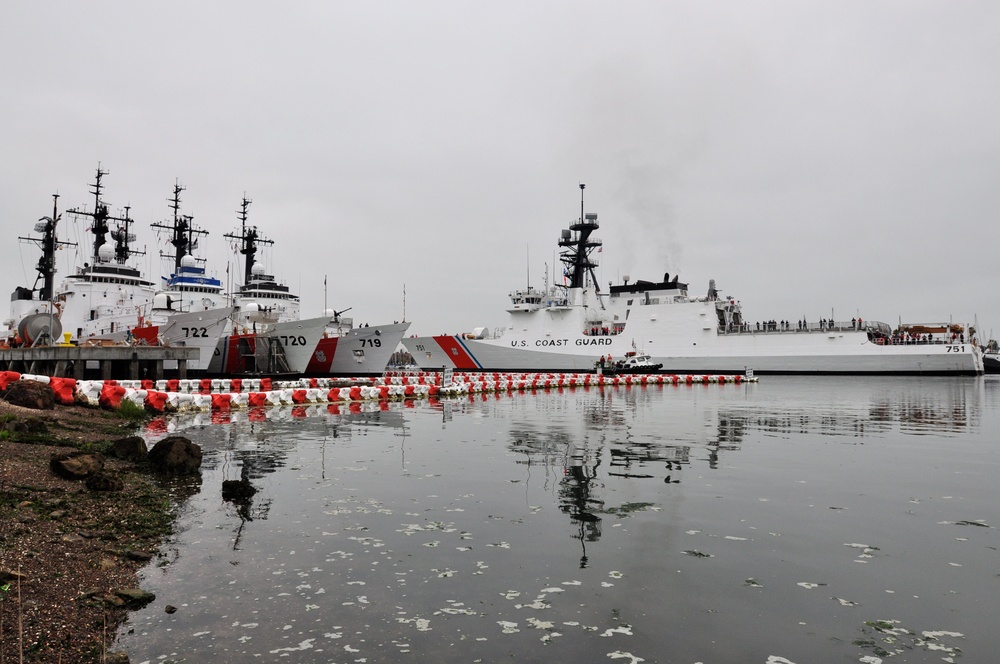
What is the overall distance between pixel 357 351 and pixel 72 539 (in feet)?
108

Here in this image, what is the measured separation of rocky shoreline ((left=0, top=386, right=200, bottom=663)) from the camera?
12.2ft

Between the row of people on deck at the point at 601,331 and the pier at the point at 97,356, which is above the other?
the row of people on deck at the point at 601,331

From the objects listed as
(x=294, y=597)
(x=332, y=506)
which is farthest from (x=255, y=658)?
(x=332, y=506)

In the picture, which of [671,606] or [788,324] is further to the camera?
[788,324]

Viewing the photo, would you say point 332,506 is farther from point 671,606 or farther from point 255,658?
point 671,606

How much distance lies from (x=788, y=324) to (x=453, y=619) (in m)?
49.1

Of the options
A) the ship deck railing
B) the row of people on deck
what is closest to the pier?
the row of people on deck

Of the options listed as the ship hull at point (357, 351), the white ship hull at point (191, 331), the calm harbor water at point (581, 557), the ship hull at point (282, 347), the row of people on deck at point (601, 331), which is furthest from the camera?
the row of people on deck at point (601, 331)

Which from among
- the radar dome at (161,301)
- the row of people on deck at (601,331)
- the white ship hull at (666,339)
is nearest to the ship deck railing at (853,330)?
the white ship hull at (666,339)

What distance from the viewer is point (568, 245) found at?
179 ft

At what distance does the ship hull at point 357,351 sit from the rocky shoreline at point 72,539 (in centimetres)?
2743

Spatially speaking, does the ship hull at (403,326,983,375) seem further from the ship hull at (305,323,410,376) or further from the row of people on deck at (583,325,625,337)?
the ship hull at (305,323,410,376)

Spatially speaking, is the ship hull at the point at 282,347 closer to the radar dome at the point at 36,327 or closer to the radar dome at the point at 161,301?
the radar dome at the point at 161,301

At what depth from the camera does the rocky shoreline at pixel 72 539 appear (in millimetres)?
3730
